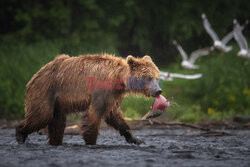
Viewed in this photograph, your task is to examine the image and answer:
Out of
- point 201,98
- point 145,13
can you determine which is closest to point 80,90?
point 201,98

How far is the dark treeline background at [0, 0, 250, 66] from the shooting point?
18781 millimetres

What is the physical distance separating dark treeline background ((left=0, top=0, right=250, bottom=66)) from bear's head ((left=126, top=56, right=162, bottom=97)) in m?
12.5

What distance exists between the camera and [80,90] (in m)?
5.67

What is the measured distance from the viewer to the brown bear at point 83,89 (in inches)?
219

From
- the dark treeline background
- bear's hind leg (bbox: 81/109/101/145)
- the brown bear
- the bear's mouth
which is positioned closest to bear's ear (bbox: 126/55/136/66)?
the brown bear

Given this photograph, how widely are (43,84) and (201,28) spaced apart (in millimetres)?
14467

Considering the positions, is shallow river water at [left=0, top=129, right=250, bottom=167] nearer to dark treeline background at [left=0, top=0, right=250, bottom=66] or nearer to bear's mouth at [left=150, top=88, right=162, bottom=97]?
bear's mouth at [left=150, top=88, right=162, bottom=97]

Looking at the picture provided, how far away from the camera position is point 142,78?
570 cm

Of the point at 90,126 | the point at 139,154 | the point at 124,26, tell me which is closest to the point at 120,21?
the point at 124,26

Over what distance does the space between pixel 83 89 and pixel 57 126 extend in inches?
25.5

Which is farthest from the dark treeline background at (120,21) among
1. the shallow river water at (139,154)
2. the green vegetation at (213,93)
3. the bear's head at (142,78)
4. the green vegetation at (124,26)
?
the bear's head at (142,78)

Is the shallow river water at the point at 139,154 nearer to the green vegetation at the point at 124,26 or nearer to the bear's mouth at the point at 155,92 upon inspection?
the bear's mouth at the point at 155,92

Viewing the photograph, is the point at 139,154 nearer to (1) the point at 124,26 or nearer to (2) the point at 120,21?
(2) the point at 120,21

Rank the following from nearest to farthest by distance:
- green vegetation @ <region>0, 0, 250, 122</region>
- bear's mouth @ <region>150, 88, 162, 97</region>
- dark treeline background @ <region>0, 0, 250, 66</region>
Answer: bear's mouth @ <region>150, 88, 162, 97</region>
green vegetation @ <region>0, 0, 250, 122</region>
dark treeline background @ <region>0, 0, 250, 66</region>
